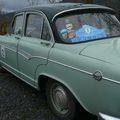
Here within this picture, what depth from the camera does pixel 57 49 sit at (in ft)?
14.4

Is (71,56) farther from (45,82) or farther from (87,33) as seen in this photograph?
(45,82)

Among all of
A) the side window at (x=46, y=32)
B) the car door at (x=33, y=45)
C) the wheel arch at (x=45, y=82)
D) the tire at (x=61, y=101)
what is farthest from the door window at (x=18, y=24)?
the tire at (x=61, y=101)

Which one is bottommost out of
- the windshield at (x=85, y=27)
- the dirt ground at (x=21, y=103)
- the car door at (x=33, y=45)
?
the dirt ground at (x=21, y=103)

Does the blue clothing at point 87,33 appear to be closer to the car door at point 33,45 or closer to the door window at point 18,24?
the car door at point 33,45

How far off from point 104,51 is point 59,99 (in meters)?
1.17

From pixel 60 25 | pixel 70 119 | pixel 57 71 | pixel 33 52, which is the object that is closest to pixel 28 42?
pixel 33 52

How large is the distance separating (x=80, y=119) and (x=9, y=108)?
1.41 m

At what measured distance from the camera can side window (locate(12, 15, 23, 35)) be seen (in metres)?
5.98

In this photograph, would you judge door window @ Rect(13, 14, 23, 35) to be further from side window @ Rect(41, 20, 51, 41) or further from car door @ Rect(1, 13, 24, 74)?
side window @ Rect(41, 20, 51, 41)

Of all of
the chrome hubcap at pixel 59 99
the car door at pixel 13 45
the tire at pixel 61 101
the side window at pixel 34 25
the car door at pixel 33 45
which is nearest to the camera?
the tire at pixel 61 101

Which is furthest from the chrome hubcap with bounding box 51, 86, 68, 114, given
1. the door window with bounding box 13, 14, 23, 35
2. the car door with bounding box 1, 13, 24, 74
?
the door window with bounding box 13, 14, 23, 35

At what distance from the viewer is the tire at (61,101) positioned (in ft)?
14.0

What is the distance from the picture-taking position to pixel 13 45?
5945mm

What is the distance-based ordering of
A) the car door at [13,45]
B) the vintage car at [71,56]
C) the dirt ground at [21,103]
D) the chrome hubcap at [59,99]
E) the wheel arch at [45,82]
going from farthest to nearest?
the car door at [13,45] < the dirt ground at [21,103] < the chrome hubcap at [59,99] < the wheel arch at [45,82] < the vintage car at [71,56]
